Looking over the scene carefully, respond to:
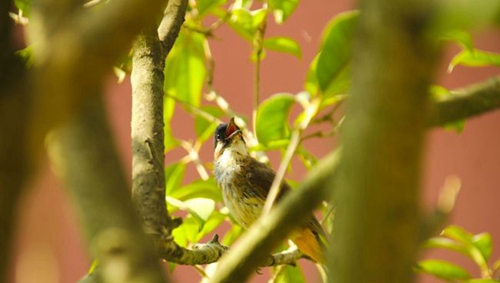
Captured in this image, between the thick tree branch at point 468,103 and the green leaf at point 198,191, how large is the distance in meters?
1.03

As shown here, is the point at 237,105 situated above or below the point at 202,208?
below

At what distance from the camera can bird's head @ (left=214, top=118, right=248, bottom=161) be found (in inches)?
110

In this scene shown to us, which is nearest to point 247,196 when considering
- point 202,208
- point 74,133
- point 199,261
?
point 202,208

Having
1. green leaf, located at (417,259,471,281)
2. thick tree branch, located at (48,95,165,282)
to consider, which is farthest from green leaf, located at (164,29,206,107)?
thick tree branch, located at (48,95,165,282)

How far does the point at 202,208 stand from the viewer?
1.51 m

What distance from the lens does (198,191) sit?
1.86 meters

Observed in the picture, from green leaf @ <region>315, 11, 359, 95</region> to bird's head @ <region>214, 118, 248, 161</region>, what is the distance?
3.80ft

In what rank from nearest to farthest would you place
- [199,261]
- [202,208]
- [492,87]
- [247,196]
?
1. [492,87]
2. [199,261]
3. [202,208]
4. [247,196]

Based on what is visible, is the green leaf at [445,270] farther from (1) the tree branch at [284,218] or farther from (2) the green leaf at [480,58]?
(1) the tree branch at [284,218]

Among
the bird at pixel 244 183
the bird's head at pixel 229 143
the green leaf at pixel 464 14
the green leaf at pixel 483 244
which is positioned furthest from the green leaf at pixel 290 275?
the green leaf at pixel 464 14

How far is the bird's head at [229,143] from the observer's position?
2.80 m

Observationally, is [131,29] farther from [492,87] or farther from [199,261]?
[199,261]

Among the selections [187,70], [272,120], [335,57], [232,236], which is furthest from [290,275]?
[187,70]

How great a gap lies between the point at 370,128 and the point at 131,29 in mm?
134
